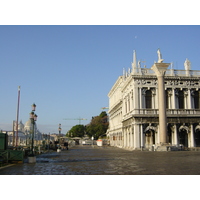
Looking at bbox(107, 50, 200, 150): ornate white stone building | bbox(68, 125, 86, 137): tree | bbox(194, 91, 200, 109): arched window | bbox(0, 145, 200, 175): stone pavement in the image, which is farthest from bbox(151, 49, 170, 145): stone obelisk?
bbox(68, 125, 86, 137): tree

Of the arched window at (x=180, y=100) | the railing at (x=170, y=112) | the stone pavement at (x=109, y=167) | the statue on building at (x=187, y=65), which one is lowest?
the stone pavement at (x=109, y=167)

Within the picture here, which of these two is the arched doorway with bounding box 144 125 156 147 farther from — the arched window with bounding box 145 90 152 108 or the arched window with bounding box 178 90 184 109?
the arched window with bounding box 178 90 184 109

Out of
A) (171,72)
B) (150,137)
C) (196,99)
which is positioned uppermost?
(171,72)

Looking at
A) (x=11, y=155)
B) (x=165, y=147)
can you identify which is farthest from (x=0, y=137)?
(x=165, y=147)

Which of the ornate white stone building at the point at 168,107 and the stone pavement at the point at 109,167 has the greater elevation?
the ornate white stone building at the point at 168,107

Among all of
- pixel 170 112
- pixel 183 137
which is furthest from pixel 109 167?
pixel 183 137

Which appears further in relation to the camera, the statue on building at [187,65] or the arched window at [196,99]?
the statue on building at [187,65]

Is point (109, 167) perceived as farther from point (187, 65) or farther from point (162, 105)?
point (187, 65)

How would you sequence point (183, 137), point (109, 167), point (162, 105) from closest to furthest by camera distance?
1. point (109, 167)
2. point (162, 105)
3. point (183, 137)

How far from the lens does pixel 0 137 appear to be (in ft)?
74.5

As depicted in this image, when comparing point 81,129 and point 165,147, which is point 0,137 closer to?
point 165,147

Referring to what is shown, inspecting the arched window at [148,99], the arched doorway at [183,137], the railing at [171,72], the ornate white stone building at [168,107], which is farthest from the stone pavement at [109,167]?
the arched doorway at [183,137]

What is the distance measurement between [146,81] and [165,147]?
12.4 meters

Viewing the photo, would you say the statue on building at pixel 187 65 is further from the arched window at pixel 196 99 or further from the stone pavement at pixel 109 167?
the stone pavement at pixel 109 167
